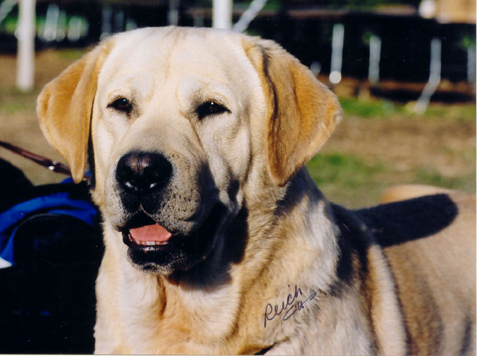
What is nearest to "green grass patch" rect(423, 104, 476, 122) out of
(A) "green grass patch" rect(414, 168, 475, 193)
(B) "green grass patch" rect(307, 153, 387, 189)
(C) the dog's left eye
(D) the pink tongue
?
(B) "green grass patch" rect(307, 153, 387, 189)

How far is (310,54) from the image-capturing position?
1883 centimetres

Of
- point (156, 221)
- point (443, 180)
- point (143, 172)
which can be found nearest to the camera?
point (143, 172)

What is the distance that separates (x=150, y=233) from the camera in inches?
117

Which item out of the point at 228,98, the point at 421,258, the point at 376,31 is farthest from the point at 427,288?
the point at 376,31

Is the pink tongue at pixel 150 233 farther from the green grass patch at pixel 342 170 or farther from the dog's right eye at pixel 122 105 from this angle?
the green grass patch at pixel 342 170

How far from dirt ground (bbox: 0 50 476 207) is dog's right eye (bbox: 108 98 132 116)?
527 cm

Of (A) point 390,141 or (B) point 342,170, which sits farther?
(A) point 390,141

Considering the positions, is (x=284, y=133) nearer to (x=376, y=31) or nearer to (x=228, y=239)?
(x=228, y=239)

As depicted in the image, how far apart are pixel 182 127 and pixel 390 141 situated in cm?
950

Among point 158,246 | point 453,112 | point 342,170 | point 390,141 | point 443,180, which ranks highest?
point 158,246

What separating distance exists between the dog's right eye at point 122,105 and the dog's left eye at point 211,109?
1.04ft
